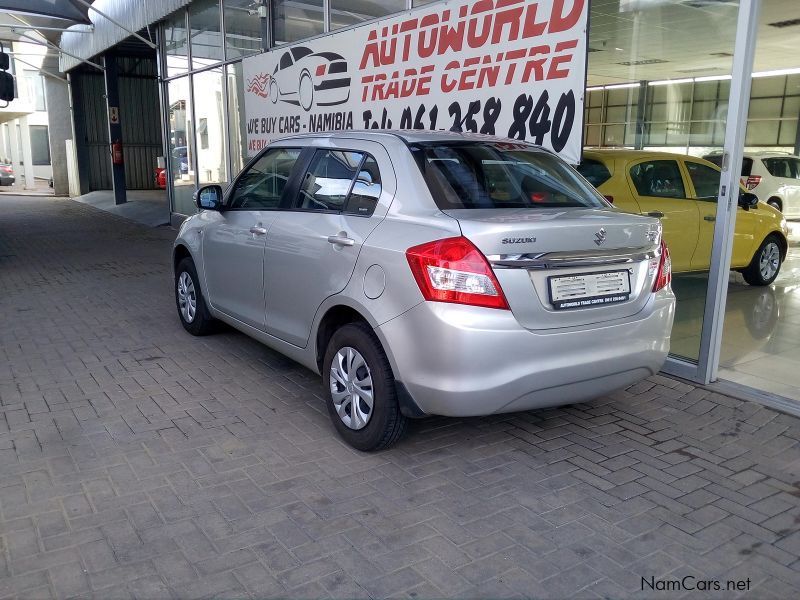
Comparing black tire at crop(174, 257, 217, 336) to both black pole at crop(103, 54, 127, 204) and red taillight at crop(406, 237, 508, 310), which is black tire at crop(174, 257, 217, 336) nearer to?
red taillight at crop(406, 237, 508, 310)

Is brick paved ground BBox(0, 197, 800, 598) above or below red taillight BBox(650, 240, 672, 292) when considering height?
below

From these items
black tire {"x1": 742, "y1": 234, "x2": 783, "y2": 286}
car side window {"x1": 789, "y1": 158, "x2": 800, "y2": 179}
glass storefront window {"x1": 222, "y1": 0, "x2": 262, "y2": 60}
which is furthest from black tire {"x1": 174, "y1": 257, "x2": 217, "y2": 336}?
car side window {"x1": 789, "y1": 158, "x2": 800, "y2": 179}

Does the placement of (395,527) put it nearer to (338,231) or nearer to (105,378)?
(338,231)

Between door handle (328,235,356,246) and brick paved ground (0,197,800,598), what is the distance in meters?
1.14

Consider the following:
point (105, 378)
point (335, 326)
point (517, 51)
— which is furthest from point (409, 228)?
point (517, 51)

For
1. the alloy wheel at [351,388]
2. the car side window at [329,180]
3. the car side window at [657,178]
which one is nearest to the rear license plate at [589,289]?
the alloy wheel at [351,388]

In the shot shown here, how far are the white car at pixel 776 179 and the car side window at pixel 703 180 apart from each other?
7960mm

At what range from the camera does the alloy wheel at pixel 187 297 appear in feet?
19.6

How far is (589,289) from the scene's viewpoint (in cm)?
344

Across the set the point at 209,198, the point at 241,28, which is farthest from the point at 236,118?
the point at 209,198

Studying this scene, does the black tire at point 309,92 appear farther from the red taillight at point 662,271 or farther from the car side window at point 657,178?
the red taillight at point 662,271

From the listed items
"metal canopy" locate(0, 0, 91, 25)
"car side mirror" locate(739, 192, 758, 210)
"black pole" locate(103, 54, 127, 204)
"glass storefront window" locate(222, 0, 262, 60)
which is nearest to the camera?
"car side mirror" locate(739, 192, 758, 210)

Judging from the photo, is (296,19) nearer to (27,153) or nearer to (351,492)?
(351,492)

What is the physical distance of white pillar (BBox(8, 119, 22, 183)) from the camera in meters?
33.3
